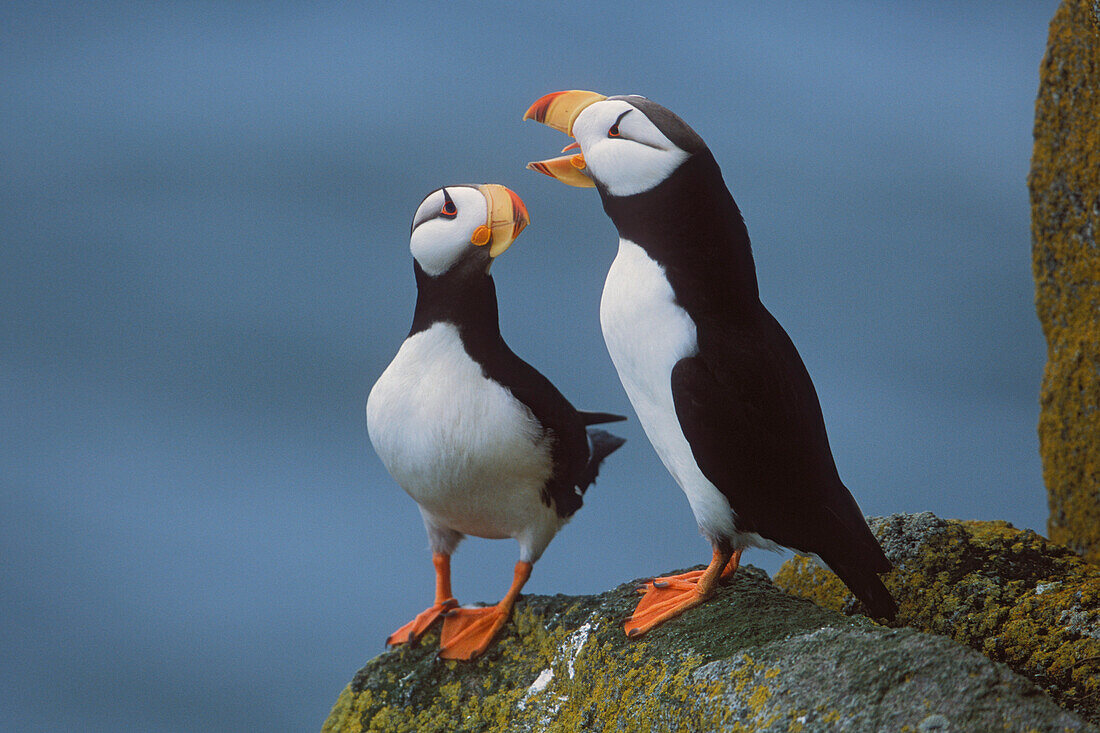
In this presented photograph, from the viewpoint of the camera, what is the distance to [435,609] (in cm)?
277

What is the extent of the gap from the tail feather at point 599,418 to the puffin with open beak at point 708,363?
0.60 meters

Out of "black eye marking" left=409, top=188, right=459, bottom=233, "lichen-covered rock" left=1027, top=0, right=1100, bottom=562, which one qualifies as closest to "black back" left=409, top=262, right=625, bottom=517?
"black eye marking" left=409, top=188, right=459, bottom=233

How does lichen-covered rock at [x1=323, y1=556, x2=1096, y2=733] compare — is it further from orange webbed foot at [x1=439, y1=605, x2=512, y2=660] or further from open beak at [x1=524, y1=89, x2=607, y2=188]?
open beak at [x1=524, y1=89, x2=607, y2=188]

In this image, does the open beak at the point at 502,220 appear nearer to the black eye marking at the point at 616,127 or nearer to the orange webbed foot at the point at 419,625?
the black eye marking at the point at 616,127

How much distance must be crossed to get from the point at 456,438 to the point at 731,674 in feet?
2.84

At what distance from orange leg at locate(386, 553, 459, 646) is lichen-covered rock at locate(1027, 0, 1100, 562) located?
176cm

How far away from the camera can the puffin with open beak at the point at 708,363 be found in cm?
219

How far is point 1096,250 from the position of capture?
9.59ft

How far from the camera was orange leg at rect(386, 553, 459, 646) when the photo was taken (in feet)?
8.95

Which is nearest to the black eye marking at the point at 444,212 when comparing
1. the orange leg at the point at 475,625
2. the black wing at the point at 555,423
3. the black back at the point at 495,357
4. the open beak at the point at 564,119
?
the black back at the point at 495,357

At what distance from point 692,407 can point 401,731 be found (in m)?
1.08

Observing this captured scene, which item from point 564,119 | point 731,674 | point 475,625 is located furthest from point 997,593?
point 564,119

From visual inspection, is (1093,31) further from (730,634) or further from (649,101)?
(730,634)

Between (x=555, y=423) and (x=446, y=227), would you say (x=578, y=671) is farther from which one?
(x=446, y=227)
